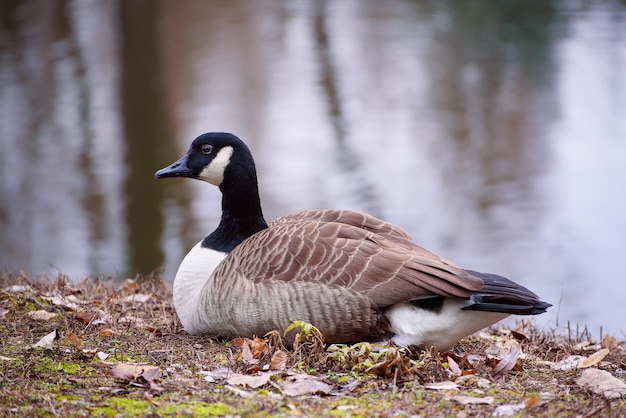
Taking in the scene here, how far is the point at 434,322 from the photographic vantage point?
14.5ft

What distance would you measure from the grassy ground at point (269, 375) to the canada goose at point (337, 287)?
0.19m

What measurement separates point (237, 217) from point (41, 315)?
152 centimetres

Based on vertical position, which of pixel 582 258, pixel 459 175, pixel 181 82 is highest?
pixel 181 82

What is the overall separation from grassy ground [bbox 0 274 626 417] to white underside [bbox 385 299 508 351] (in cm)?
13

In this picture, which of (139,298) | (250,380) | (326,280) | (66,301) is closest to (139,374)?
(250,380)

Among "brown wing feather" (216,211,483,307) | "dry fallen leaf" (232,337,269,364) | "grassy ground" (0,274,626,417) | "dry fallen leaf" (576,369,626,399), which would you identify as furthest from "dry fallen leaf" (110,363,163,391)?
"dry fallen leaf" (576,369,626,399)

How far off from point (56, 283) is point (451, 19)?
1154cm

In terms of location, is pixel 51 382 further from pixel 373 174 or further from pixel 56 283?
pixel 373 174

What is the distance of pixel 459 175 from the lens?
42.1ft

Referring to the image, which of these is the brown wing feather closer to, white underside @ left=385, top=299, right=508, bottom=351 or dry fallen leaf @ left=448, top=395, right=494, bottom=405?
white underside @ left=385, top=299, right=508, bottom=351

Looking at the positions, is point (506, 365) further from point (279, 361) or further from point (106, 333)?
point (106, 333)

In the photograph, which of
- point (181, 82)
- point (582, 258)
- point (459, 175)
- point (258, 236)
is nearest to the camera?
point (258, 236)

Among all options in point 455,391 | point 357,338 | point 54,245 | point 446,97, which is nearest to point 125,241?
point 54,245

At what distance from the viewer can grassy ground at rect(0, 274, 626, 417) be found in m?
3.35
